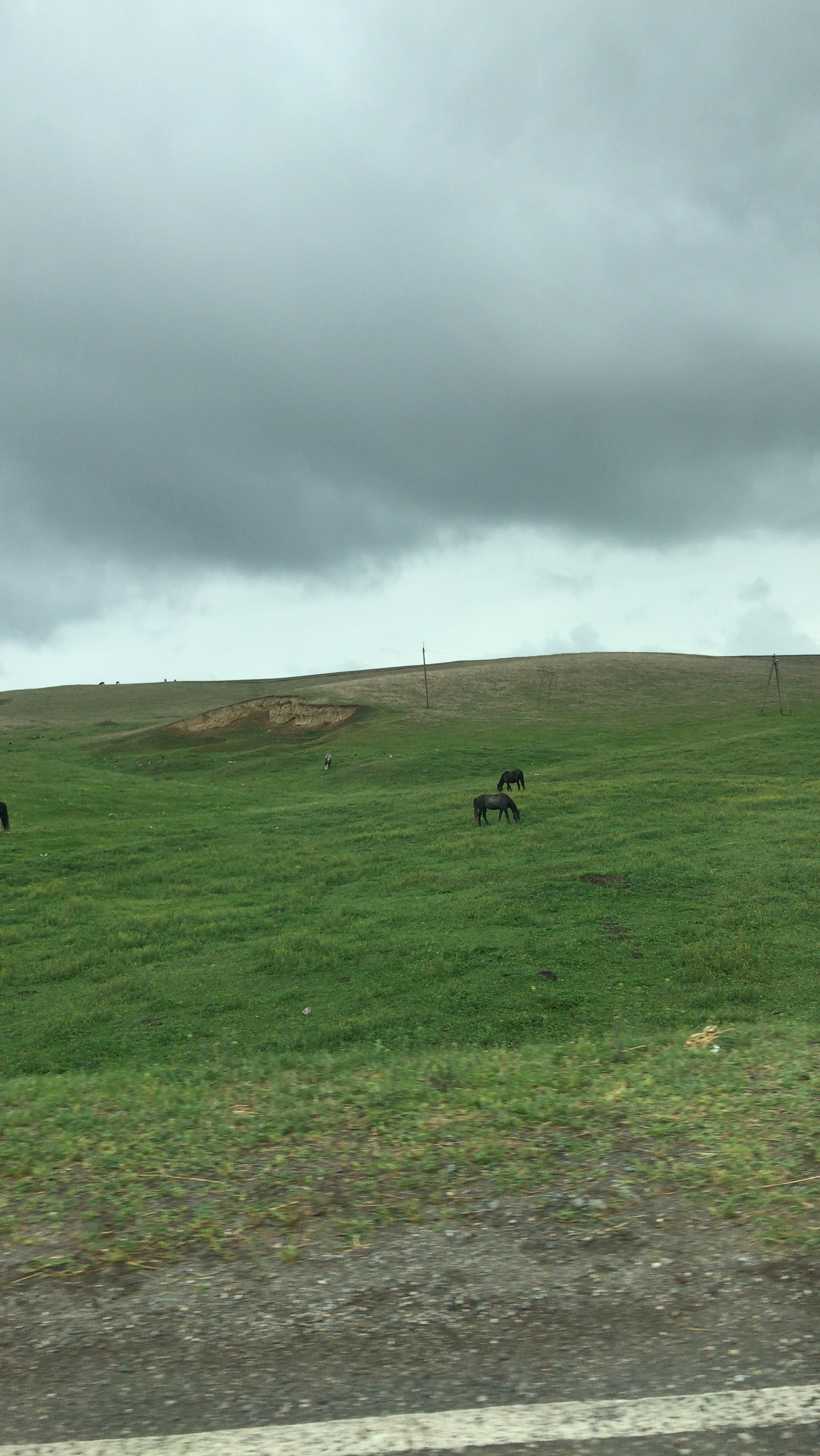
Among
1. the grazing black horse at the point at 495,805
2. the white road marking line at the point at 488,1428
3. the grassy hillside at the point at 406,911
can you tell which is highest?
the white road marking line at the point at 488,1428

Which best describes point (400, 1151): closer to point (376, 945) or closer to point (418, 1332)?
point (418, 1332)

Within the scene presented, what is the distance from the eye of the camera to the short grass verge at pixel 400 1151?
6504mm

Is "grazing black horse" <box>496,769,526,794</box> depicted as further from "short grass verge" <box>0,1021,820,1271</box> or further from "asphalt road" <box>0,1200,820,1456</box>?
"asphalt road" <box>0,1200,820,1456</box>

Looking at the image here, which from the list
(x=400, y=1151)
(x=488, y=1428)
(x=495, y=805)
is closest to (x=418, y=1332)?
(x=488, y=1428)

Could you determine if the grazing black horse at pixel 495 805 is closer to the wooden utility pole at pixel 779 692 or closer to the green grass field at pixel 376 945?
the green grass field at pixel 376 945

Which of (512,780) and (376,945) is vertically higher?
(512,780)

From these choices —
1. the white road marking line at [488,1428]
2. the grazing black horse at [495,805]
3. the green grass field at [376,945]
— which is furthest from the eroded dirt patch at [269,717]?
the white road marking line at [488,1428]

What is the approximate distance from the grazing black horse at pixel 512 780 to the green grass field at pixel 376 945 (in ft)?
4.38

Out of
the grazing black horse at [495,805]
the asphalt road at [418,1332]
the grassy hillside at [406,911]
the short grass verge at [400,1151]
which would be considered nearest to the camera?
the asphalt road at [418,1332]

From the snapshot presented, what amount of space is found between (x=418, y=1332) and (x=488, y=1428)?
0.86 meters

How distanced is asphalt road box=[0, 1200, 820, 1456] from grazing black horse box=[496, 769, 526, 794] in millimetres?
39596

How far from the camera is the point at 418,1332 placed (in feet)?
16.9

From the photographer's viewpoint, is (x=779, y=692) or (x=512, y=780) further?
(x=779, y=692)

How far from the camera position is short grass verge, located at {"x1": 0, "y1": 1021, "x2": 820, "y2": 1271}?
21.3ft
